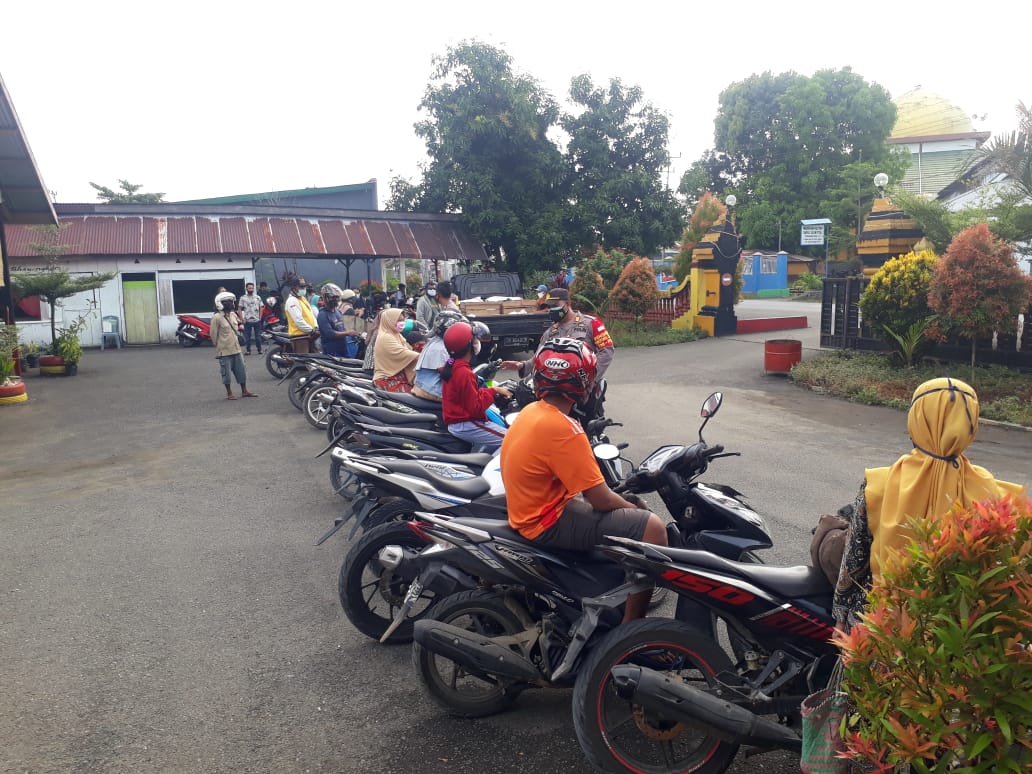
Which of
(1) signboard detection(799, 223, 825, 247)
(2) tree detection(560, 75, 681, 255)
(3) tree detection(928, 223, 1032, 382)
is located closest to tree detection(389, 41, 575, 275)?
(2) tree detection(560, 75, 681, 255)

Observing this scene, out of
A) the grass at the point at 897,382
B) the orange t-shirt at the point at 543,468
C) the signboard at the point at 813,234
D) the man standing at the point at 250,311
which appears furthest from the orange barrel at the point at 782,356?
the signboard at the point at 813,234

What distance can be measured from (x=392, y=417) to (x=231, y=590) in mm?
1863

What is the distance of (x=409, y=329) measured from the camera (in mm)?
9500

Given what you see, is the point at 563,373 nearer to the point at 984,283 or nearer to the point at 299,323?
the point at 984,283

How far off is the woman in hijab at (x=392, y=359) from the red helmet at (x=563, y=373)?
517cm

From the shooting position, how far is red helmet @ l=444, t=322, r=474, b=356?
598cm

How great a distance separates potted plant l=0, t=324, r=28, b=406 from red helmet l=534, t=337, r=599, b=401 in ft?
42.3

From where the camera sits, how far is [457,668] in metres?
3.74

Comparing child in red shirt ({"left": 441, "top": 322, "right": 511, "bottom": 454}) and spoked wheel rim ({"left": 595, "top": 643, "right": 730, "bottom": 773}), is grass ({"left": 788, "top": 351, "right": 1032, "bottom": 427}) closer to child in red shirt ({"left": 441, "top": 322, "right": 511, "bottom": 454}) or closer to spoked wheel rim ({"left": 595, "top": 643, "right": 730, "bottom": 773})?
child in red shirt ({"left": 441, "top": 322, "right": 511, "bottom": 454})

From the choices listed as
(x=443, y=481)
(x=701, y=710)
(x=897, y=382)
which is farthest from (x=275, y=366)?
(x=701, y=710)

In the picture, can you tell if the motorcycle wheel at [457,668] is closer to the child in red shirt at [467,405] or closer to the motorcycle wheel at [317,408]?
the child in red shirt at [467,405]

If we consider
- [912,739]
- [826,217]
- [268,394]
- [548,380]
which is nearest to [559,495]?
[548,380]

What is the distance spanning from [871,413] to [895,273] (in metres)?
3.24

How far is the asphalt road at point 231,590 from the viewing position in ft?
11.5
